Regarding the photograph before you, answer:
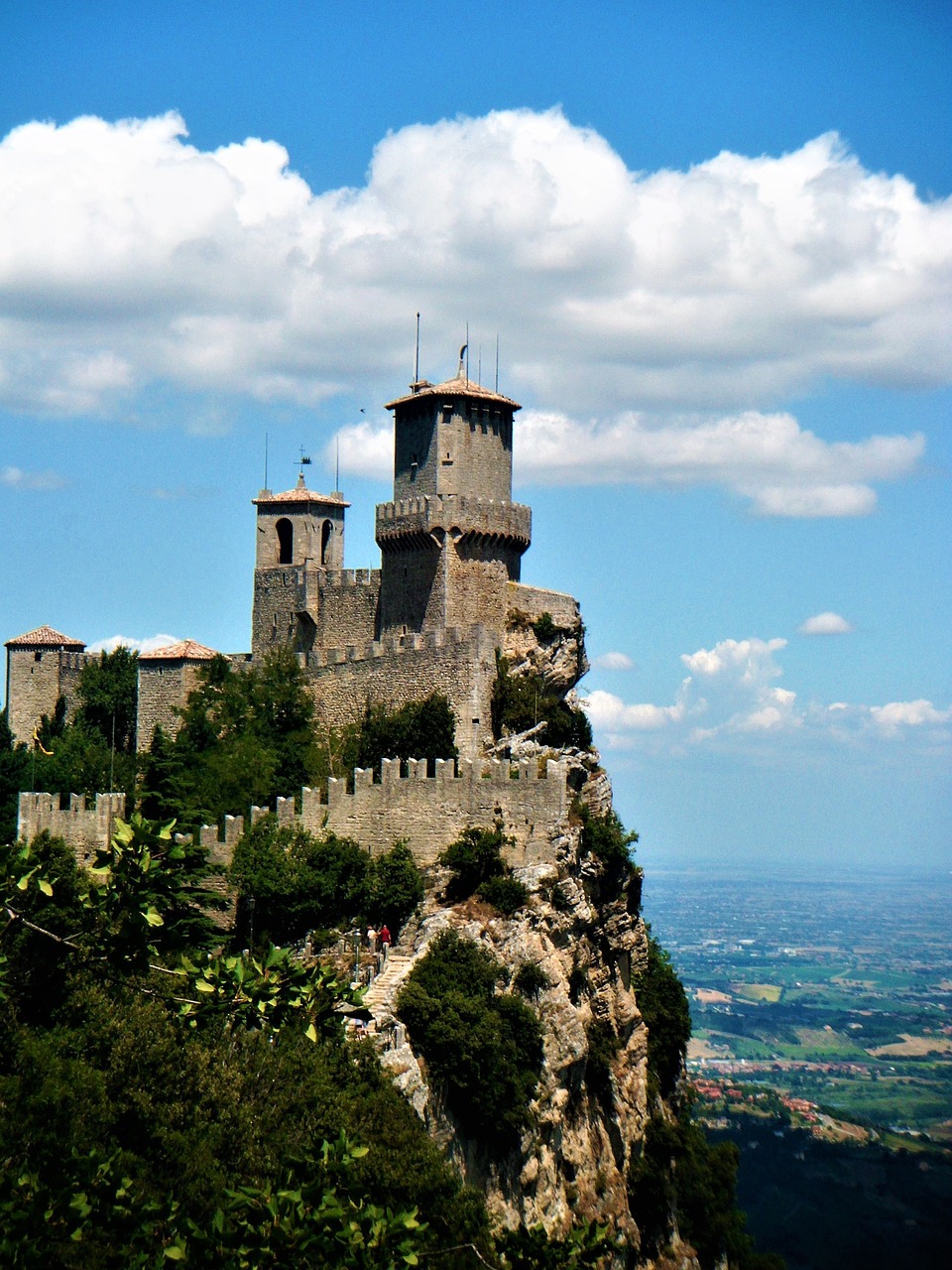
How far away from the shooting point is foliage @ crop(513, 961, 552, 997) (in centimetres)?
4419

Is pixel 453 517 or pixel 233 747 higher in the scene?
pixel 453 517

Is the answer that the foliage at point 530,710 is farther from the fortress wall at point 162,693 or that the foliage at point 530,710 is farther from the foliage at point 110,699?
the foliage at point 110,699

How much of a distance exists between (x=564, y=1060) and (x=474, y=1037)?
3.86 metres

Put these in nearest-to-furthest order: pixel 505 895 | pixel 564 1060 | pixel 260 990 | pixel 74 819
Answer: pixel 260 990 → pixel 564 1060 → pixel 505 895 → pixel 74 819

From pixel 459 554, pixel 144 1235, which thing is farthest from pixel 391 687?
pixel 144 1235

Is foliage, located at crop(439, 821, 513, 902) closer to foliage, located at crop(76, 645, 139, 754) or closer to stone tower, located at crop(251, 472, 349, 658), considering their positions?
stone tower, located at crop(251, 472, 349, 658)

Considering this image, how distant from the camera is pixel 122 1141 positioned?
3198 cm

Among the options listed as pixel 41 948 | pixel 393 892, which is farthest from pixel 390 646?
pixel 41 948

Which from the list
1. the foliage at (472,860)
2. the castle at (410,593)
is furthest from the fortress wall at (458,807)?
the castle at (410,593)

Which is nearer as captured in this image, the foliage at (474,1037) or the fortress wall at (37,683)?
the foliage at (474,1037)

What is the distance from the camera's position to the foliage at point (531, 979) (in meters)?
44.2

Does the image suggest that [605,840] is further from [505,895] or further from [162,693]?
[162,693]

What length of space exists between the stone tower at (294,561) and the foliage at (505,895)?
17.6 meters

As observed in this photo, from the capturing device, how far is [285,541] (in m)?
64.5
